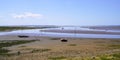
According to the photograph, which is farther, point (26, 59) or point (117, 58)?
point (26, 59)

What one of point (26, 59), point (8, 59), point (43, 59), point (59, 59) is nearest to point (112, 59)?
point (59, 59)

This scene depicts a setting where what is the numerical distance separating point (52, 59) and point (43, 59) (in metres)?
1.21

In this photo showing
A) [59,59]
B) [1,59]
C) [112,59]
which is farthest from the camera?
[1,59]

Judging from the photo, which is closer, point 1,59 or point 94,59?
point 94,59

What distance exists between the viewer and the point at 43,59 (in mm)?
24516

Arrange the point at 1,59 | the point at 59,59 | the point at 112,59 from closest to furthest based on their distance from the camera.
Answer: the point at 112,59
the point at 59,59
the point at 1,59

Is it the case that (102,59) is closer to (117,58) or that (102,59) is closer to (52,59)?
(117,58)

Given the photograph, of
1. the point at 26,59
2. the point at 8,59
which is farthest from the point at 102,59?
the point at 8,59

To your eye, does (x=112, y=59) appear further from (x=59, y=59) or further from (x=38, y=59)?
(x=38, y=59)

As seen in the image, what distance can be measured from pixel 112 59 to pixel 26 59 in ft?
32.7

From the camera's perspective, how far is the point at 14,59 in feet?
83.1

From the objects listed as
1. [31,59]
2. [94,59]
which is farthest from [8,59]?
[94,59]

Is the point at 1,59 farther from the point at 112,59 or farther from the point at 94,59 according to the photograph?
the point at 112,59

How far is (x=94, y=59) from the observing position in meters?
20.9
